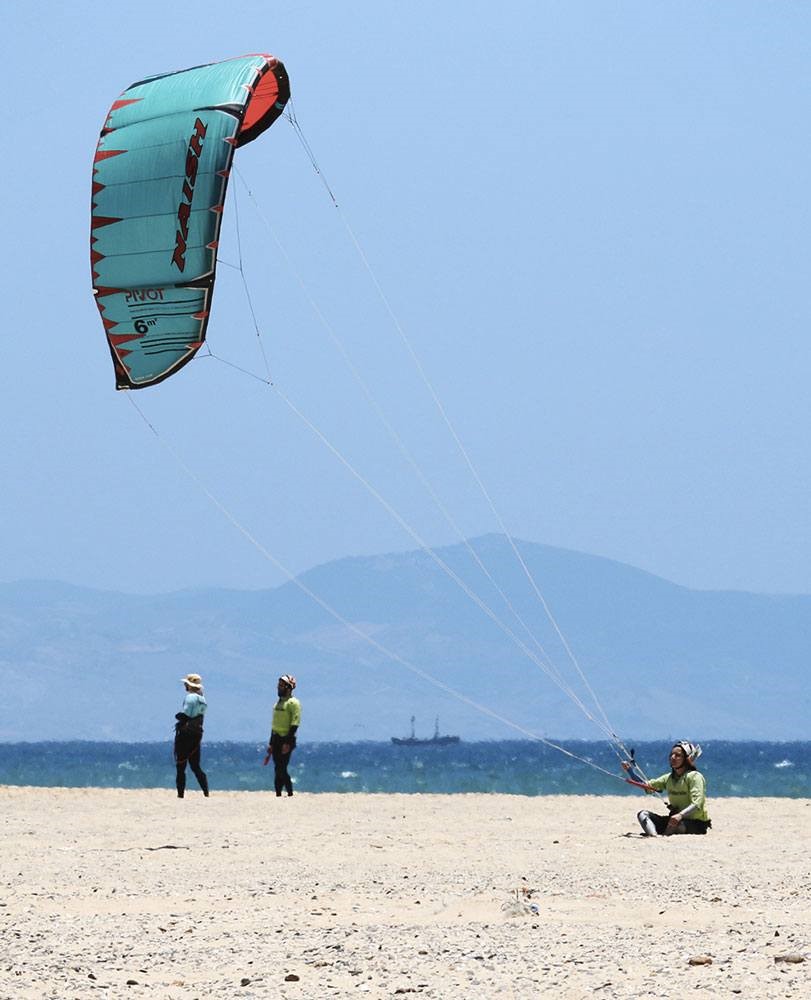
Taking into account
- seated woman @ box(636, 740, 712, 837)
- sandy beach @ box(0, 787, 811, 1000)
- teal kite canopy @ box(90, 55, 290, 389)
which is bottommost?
sandy beach @ box(0, 787, 811, 1000)

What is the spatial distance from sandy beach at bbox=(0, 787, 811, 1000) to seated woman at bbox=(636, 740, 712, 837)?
0.35 metres

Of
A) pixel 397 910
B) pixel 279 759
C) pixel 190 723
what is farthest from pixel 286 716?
pixel 397 910

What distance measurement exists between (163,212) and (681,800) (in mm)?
7646

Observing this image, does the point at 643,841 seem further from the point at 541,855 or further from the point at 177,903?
the point at 177,903

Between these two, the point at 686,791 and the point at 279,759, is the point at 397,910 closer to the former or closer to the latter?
the point at 686,791

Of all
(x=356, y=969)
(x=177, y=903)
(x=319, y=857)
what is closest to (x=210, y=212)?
(x=319, y=857)

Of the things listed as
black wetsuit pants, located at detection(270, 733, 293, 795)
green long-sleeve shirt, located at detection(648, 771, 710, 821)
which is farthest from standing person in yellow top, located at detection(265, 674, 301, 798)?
green long-sleeve shirt, located at detection(648, 771, 710, 821)

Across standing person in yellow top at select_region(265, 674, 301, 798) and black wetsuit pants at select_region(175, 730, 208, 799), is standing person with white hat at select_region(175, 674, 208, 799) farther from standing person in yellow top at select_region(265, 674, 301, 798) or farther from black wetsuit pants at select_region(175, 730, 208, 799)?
standing person in yellow top at select_region(265, 674, 301, 798)

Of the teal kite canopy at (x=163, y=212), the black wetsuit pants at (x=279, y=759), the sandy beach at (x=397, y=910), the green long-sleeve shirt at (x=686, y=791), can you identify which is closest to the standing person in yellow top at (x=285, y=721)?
the black wetsuit pants at (x=279, y=759)

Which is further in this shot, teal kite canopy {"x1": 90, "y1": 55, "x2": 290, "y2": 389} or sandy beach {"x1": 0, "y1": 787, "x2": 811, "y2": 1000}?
teal kite canopy {"x1": 90, "y1": 55, "x2": 290, "y2": 389}

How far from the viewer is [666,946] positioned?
8.27 meters

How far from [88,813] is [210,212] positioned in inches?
283

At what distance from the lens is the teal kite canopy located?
15.7m

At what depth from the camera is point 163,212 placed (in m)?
15.9
